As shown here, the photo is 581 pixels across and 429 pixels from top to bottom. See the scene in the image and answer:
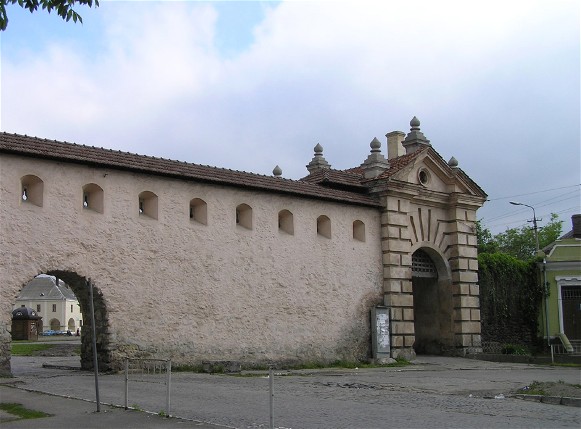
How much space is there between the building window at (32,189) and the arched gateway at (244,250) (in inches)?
1.4

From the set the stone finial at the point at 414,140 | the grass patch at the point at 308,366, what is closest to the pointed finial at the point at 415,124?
the stone finial at the point at 414,140

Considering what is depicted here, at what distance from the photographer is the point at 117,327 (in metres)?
19.0

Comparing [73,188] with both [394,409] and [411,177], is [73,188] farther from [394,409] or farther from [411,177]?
[411,177]

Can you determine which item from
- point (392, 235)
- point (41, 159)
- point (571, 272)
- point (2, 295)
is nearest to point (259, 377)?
point (2, 295)

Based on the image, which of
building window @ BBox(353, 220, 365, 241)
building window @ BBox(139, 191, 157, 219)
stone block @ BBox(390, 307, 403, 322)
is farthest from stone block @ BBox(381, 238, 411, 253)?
building window @ BBox(139, 191, 157, 219)

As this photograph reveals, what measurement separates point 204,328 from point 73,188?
5.33 m

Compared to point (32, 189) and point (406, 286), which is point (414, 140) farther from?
point (32, 189)

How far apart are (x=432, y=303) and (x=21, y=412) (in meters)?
20.2

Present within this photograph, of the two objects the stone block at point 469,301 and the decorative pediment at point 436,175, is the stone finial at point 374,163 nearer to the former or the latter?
the decorative pediment at point 436,175

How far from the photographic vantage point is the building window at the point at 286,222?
23.6m

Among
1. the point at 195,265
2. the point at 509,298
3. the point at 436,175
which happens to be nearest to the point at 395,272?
the point at 436,175

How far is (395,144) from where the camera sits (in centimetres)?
3106

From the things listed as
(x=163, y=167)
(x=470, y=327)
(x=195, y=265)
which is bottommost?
(x=470, y=327)

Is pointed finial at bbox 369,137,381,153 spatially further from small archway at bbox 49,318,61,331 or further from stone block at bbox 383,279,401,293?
small archway at bbox 49,318,61,331
